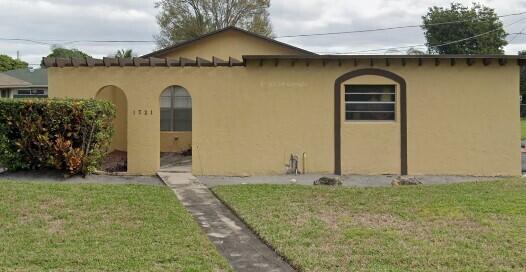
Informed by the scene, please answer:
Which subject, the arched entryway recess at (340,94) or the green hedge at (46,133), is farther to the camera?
the arched entryway recess at (340,94)

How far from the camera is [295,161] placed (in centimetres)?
1375

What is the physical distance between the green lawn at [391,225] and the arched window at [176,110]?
663cm

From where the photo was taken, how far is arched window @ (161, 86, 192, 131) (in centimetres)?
1712

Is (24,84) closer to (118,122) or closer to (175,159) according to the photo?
(118,122)

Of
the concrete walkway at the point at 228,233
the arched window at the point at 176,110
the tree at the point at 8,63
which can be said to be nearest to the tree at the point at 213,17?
the tree at the point at 8,63

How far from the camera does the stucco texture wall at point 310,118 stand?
44.3ft

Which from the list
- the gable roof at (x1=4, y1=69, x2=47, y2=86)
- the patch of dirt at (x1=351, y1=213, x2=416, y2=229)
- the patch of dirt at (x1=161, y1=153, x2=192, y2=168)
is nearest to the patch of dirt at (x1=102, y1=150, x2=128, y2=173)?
the patch of dirt at (x1=161, y1=153, x2=192, y2=168)

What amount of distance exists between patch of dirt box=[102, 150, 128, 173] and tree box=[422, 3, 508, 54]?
45874 millimetres

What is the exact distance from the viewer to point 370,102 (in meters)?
14.1

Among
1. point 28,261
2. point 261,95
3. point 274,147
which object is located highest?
point 261,95

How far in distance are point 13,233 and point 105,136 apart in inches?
238

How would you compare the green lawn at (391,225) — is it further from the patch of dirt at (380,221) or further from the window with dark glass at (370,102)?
the window with dark glass at (370,102)

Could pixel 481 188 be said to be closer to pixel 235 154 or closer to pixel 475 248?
pixel 475 248

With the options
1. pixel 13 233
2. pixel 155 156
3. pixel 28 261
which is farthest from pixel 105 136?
pixel 28 261
